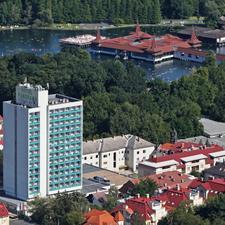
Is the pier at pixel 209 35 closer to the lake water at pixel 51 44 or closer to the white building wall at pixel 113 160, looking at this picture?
the lake water at pixel 51 44

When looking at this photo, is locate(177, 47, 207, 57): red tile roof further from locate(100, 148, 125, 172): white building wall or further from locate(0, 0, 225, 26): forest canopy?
locate(100, 148, 125, 172): white building wall

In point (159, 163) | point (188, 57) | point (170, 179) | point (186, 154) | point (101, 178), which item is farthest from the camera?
point (188, 57)

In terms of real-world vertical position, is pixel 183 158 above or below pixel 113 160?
above

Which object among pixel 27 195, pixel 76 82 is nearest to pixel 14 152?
pixel 27 195

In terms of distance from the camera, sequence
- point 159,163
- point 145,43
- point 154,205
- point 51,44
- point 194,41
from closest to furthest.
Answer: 1. point 154,205
2. point 159,163
3. point 145,43
4. point 51,44
5. point 194,41

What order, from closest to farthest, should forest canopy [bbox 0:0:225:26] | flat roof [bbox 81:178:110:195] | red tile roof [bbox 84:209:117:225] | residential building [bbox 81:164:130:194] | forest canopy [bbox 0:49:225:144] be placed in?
red tile roof [bbox 84:209:117:225]
flat roof [bbox 81:178:110:195]
residential building [bbox 81:164:130:194]
forest canopy [bbox 0:49:225:144]
forest canopy [bbox 0:0:225:26]

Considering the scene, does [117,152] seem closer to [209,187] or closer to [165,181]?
[165,181]

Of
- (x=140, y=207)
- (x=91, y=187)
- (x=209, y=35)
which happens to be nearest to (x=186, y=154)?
(x=91, y=187)

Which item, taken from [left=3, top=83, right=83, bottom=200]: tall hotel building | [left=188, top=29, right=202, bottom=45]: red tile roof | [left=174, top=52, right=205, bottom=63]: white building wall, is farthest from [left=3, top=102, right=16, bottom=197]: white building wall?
[left=188, top=29, right=202, bottom=45]: red tile roof
